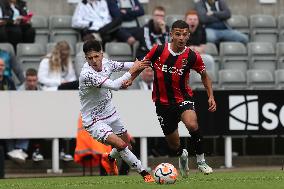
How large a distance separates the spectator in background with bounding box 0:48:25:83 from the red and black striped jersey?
16.5 ft

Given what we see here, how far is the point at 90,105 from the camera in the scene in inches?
510

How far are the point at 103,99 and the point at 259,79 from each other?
21.1 ft

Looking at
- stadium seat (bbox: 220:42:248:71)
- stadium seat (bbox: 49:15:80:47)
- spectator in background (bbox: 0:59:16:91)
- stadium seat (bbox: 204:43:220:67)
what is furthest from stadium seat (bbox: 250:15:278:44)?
spectator in background (bbox: 0:59:16:91)

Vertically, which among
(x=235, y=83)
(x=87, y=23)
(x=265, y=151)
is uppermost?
(x=87, y=23)

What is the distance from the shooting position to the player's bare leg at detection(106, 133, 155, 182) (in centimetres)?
1184

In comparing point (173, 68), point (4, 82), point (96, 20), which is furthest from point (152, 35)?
point (173, 68)

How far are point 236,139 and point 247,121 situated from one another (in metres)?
1.00

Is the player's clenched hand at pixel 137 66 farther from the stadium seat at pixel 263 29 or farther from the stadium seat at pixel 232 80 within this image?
the stadium seat at pixel 263 29

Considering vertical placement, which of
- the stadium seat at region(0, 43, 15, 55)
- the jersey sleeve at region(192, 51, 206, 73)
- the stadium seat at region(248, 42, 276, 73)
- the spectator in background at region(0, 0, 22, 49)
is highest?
the spectator in background at region(0, 0, 22, 49)

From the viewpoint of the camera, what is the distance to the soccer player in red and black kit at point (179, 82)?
12.8m

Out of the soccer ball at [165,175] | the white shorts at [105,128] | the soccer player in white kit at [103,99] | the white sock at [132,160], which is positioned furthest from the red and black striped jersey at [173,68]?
the soccer ball at [165,175]

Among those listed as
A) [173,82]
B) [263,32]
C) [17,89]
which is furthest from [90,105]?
[263,32]

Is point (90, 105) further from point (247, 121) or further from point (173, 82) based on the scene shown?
point (247, 121)

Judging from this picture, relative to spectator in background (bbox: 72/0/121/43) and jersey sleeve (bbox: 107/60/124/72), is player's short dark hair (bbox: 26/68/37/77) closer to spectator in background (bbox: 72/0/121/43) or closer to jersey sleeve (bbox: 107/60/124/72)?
spectator in background (bbox: 72/0/121/43)
